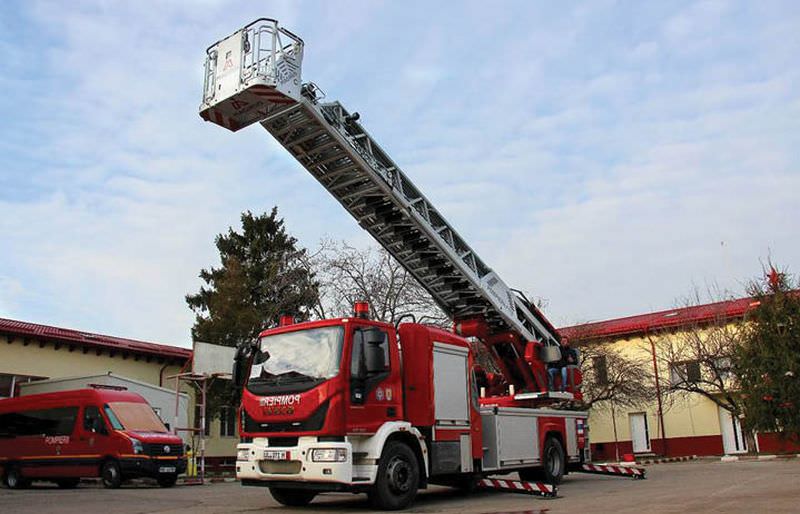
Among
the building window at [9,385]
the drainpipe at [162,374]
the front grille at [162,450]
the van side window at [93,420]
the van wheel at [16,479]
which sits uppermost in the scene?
the drainpipe at [162,374]

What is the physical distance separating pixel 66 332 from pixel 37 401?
9.98 metres

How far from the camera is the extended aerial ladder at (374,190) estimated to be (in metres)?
11.2

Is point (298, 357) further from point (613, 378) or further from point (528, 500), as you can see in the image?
point (613, 378)

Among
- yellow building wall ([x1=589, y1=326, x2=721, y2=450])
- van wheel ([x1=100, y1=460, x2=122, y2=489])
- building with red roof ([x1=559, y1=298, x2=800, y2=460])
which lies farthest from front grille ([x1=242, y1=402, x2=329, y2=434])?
yellow building wall ([x1=589, y1=326, x2=721, y2=450])

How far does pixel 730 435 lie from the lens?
3347 cm

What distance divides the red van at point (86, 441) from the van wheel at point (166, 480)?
2 cm

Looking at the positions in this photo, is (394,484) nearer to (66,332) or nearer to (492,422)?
(492,422)

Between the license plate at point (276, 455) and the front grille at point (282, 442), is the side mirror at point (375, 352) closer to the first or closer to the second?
the front grille at point (282, 442)

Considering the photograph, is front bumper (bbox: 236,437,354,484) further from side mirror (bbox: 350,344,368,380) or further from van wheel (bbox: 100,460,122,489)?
van wheel (bbox: 100,460,122,489)

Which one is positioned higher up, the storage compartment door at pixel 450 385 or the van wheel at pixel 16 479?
the storage compartment door at pixel 450 385

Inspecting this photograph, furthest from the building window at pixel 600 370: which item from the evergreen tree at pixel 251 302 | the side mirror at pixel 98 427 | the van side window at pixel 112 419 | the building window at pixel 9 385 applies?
the building window at pixel 9 385

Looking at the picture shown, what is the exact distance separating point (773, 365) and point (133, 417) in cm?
2036

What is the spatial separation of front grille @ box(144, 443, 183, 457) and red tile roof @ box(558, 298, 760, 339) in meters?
21.9

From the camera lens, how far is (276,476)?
34.0 feet
